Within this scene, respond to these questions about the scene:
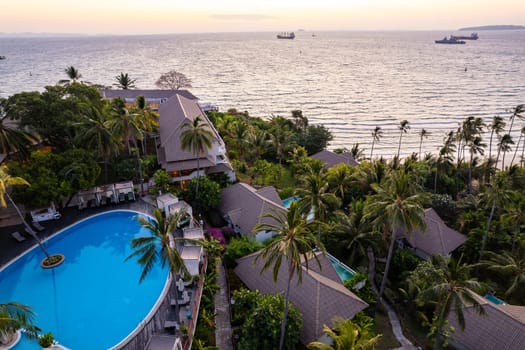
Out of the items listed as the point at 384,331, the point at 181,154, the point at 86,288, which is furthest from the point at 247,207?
the point at 384,331

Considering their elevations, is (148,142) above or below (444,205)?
above

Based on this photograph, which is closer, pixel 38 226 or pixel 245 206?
pixel 38 226

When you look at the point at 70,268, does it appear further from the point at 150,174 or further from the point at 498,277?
the point at 498,277

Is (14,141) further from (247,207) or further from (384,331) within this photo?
(384,331)

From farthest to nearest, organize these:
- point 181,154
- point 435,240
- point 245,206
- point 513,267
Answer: point 181,154 → point 245,206 → point 435,240 → point 513,267

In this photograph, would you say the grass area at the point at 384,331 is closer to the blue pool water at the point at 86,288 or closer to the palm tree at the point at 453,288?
the palm tree at the point at 453,288

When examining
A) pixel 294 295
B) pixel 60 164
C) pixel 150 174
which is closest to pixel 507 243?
pixel 294 295
